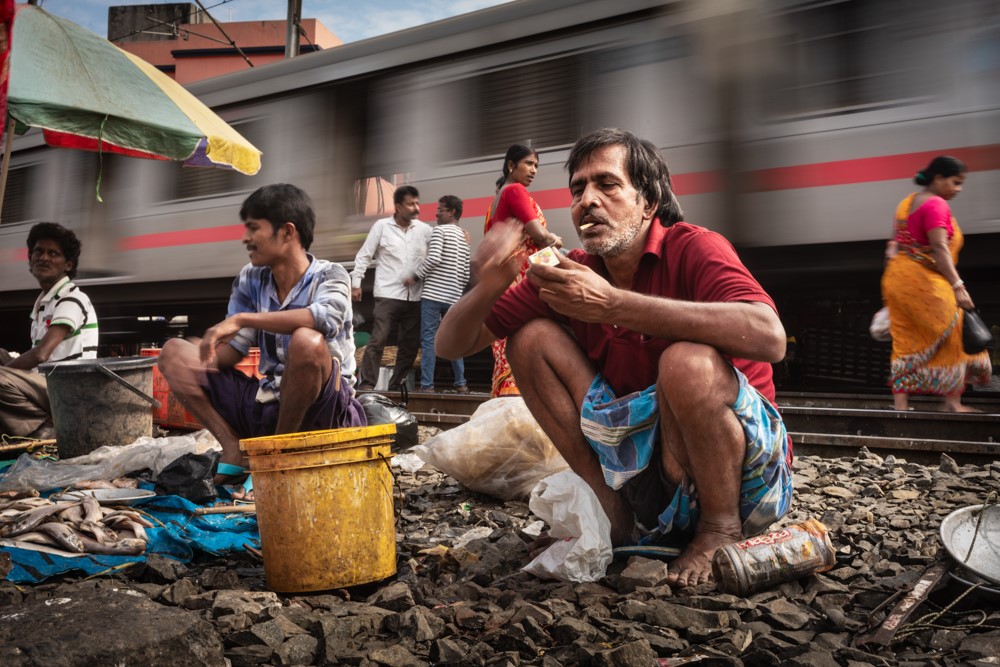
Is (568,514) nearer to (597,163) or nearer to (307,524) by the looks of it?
(307,524)

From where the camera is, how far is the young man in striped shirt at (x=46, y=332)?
4.97 metres

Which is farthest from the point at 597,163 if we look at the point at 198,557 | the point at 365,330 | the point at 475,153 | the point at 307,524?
the point at 365,330

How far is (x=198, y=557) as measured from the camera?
2803mm

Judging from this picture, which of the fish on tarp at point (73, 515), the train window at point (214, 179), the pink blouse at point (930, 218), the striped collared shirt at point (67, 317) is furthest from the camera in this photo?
the train window at point (214, 179)

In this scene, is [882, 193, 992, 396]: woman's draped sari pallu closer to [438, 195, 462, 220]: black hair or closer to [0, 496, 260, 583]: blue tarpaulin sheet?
[438, 195, 462, 220]: black hair

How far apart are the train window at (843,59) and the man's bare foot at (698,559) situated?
16.0 feet

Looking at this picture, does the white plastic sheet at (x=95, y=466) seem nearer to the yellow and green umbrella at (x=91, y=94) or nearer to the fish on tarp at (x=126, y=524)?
the fish on tarp at (x=126, y=524)

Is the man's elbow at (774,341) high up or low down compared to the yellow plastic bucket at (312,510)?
up

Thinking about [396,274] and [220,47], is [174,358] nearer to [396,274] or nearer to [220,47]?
[396,274]

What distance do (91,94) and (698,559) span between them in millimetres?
3853

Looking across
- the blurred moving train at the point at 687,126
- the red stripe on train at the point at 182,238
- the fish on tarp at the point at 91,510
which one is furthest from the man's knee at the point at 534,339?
the red stripe on train at the point at 182,238

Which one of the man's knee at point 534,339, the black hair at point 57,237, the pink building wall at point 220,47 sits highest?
the pink building wall at point 220,47

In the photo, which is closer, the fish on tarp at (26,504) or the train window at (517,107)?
the fish on tarp at (26,504)

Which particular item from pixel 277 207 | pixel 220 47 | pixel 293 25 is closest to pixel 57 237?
pixel 277 207
